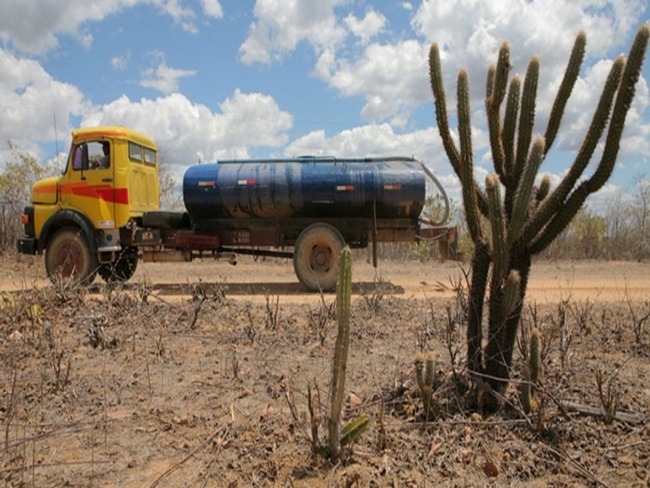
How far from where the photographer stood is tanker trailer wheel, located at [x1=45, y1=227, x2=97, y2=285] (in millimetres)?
9812

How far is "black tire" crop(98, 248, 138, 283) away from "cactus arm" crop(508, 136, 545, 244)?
8661 millimetres

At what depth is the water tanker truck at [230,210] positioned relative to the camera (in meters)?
9.62

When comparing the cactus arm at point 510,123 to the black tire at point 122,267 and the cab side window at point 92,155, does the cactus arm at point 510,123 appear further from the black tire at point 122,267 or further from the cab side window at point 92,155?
the black tire at point 122,267

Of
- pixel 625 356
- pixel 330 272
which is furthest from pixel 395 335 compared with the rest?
pixel 330 272

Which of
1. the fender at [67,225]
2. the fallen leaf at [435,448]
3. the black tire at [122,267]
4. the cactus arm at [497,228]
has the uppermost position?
the fender at [67,225]

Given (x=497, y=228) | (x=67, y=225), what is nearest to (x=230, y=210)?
(x=67, y=225)

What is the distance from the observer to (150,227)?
10352 mm

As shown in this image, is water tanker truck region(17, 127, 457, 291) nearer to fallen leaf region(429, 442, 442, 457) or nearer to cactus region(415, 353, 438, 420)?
cactus region(415, 353, 438, 420)

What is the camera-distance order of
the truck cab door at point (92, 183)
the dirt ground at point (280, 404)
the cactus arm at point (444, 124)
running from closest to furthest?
1. the dirt ground at point (280, 404)
2. the cactus arm at point (444, 124)
3. the truck cab door at point (92, 183)

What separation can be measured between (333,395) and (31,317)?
13.0 ft

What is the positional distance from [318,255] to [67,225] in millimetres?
4818

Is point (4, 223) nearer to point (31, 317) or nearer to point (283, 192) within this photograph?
point (283, 192)

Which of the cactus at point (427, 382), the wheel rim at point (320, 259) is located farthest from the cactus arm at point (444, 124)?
the wheel rim at point (320, 259)

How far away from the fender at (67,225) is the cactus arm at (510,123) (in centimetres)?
820
